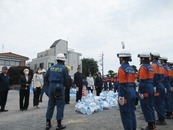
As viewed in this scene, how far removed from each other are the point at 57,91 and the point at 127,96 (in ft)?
6.90

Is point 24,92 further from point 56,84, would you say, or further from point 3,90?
point 56,84

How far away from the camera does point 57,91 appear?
6441mm

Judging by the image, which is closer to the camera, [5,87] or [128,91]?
[128,91]

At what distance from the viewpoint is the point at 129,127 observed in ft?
16.8

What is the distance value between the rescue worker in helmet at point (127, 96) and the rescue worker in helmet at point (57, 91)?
75.0 inches

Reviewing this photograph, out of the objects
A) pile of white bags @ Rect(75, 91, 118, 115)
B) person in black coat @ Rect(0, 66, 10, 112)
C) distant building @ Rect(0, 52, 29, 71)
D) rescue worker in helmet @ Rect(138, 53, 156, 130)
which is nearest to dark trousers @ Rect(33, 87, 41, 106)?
person in black coat @ Rect(0, 66, 10, 112)

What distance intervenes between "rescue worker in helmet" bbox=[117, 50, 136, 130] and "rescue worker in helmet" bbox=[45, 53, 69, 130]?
190cm

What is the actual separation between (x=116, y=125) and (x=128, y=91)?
2134 mm

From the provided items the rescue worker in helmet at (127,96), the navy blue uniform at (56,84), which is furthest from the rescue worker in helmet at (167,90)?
the navy blue uniform at (56,84)

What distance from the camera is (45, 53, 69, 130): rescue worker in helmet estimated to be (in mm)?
6441

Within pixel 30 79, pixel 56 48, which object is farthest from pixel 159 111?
pixel 56 48

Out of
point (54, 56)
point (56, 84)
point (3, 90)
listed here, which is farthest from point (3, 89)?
point (54, 56)

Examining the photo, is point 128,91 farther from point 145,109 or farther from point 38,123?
point 38,123

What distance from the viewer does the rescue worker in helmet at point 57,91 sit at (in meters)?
6.44
